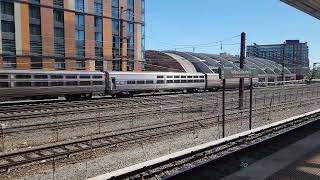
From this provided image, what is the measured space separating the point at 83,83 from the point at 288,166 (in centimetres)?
2846

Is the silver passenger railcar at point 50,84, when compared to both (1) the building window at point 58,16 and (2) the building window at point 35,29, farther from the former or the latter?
(1) the building window at point 58,16

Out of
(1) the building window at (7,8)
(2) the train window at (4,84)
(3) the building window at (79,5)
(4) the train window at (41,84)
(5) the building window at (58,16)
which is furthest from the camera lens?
(3) the building window at (79,5)

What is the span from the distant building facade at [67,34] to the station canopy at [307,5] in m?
31.2

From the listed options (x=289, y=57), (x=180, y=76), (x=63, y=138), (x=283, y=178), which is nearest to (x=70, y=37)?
(x=180, y=76)

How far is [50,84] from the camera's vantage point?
111ft

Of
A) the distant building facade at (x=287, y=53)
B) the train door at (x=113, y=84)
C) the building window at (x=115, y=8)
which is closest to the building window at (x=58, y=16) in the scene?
the building window at (x=115, y=8)

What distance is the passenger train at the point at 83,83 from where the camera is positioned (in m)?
31.0

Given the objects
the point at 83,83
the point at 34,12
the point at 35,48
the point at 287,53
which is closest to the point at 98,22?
the point at 34,12

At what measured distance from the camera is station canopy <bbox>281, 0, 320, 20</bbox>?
1438 centimetres

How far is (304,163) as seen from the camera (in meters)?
12.0

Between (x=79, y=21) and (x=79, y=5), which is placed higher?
(x=79, y=5)

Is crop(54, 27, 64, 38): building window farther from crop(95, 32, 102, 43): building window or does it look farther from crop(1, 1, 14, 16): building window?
crop(95, 32, 102, 43): building window

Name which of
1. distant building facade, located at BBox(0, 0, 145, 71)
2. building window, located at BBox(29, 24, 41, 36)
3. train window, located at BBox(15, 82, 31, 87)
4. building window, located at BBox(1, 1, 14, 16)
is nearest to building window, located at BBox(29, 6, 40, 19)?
distant building facade, located at BBox(0, 0, 145, 71)

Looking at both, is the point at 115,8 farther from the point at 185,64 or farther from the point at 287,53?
the point at 287,53
